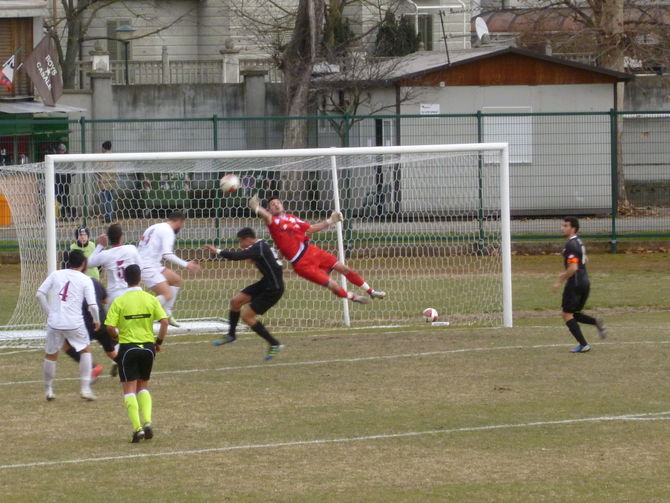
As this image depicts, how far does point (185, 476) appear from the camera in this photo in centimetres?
929

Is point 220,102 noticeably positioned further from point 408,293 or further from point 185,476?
point 185,476

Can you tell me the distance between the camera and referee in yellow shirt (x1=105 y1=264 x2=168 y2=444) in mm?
10484

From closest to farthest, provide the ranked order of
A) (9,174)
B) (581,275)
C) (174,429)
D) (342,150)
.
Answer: (174,429)
(581,275)
(342,150)
(9,174)

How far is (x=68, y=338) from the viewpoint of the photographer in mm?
12312

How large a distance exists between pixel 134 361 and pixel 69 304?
1.92 m

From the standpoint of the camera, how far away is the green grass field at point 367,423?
29.4 feet

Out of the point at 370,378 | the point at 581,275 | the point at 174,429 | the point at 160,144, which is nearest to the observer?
the point at 174,429

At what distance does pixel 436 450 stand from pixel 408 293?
34.2ft

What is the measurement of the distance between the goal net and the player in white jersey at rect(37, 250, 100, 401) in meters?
5.29

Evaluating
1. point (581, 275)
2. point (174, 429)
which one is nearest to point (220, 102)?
point (581, 275)

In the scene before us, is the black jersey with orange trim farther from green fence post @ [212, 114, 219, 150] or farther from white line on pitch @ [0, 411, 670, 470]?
green fence post @ [212, 114, 219, 150]

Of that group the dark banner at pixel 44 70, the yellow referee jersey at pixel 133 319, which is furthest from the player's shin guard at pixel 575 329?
the dark banner at pixel 44 70

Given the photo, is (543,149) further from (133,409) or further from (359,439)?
(133,409)

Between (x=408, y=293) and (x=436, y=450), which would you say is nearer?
(x=436, y=450)
